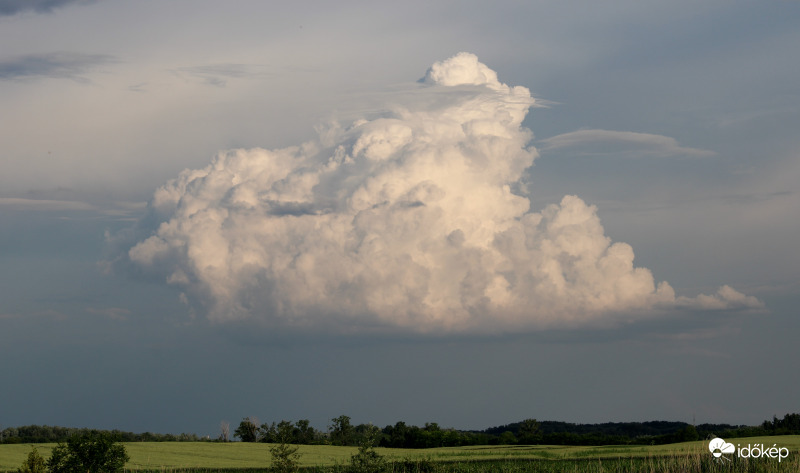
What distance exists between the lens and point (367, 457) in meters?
35.4

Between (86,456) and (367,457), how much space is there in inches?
726

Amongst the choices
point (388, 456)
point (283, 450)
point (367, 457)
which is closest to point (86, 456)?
point (283, 450)

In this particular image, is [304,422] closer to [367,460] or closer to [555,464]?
[555,464]

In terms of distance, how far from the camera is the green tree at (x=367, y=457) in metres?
35.0

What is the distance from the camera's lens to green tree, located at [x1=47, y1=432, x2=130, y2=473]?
43.7m

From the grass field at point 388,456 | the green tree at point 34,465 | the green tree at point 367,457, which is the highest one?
the green tree at point 367,457

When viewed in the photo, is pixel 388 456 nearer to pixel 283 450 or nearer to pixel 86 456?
pixel 86 456

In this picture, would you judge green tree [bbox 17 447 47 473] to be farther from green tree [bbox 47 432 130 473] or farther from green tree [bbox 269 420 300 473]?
green tree [bbox 269 420 300 473]

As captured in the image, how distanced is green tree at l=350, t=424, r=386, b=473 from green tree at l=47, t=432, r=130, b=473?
16916 millimetres

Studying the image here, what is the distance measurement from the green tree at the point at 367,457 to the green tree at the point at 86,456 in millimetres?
16916

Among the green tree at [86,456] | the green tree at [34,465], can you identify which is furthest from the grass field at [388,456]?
the green tree at [34,465]

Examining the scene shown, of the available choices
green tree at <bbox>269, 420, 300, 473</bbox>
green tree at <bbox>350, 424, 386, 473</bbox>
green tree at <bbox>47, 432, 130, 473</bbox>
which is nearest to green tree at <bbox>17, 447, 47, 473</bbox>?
green tree at <bbox>47, 432, 130, 473</bbox>

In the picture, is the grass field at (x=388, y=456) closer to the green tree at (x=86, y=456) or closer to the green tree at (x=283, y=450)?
the green tree at (x=86, y=456)

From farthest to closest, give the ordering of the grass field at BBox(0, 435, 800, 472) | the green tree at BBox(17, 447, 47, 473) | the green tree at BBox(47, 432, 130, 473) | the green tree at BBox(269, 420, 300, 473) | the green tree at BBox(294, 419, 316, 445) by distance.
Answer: the green tree at BBox(294, 419, 316, 445) < the grass field at BBox(0, 435, 800, 472) < the green tree at BBox(47, 432, 130, 473) < the green tree at BBox(17, 447, 47, 473) < the green tree at BBox(269, 420, 300, 473)
